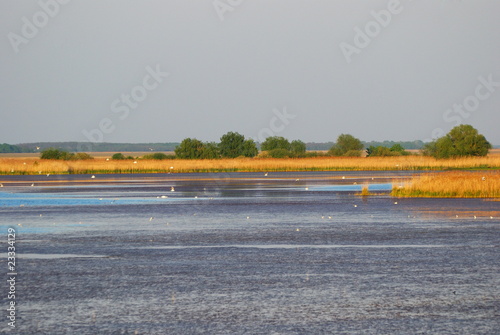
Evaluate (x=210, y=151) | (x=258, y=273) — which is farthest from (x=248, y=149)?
→ (x=258, y=273)

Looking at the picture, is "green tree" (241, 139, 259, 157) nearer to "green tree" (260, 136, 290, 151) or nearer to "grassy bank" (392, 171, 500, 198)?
"green tree" (260, 136, 290, 151)

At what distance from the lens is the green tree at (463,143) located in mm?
82938

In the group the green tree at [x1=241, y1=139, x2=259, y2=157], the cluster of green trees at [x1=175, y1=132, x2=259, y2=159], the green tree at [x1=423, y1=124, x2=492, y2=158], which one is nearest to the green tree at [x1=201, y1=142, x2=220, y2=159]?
the cluster of green trees at [x1=175, y1=132, x2=259, y2=159]

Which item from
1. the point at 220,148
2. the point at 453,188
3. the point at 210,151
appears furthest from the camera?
the point at 220,148

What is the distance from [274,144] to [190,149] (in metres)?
28.2

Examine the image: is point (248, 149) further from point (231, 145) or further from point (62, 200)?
point (62, 200)

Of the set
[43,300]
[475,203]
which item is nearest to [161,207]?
[475,203]

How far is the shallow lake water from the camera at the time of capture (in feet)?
30.6

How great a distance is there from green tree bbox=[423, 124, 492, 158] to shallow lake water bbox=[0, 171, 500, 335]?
199 ft

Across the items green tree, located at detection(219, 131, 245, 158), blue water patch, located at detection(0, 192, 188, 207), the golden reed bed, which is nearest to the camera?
blue water patch, located at detection(0, 192, 188, 207)

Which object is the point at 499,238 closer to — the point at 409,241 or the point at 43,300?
the point at 409,241

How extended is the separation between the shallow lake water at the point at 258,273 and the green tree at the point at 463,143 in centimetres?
6056

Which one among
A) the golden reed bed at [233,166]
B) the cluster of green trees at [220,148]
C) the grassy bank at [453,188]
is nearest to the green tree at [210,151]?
the cluster of green trees at [220,148]

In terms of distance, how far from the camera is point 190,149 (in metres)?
104
